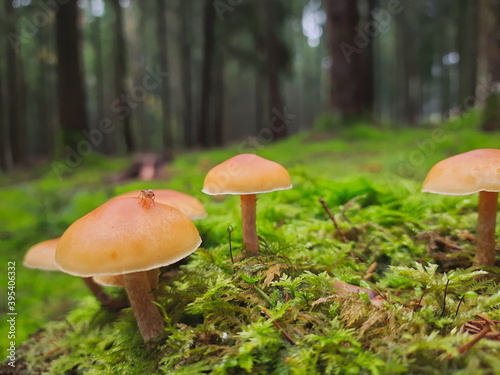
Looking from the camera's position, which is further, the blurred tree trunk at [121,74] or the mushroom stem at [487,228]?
the blurred tree trunk at [121,74]

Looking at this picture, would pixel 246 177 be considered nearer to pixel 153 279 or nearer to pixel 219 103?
pixel 153 279

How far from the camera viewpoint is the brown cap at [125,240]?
131 cm

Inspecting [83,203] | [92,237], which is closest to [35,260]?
[92,237]

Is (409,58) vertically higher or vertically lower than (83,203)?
higher

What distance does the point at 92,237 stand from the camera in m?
1.37

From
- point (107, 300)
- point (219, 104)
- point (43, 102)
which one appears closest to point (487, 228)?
point (107, 300)

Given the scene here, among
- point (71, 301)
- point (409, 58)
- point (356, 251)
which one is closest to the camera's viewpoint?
point (356, 251)

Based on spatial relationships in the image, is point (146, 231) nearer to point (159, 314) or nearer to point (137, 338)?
point (159, 314)

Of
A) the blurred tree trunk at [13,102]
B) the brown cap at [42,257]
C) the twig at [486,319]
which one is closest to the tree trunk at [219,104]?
the blurred tree trunk at [13,102]

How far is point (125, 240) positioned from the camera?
1.34m

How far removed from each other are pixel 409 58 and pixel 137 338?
94.9ft

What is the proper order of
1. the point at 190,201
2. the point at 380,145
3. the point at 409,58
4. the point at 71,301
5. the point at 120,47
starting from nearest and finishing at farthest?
1. the point at 190,201
2. the point at 71,301
3. the point at 380,145
4. the point at 120,47
5. the point at 409,58

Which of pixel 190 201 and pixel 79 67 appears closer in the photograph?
pixel 190 201

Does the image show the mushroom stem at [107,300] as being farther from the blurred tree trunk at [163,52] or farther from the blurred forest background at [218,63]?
the blurred tree trunk at [163,52]
